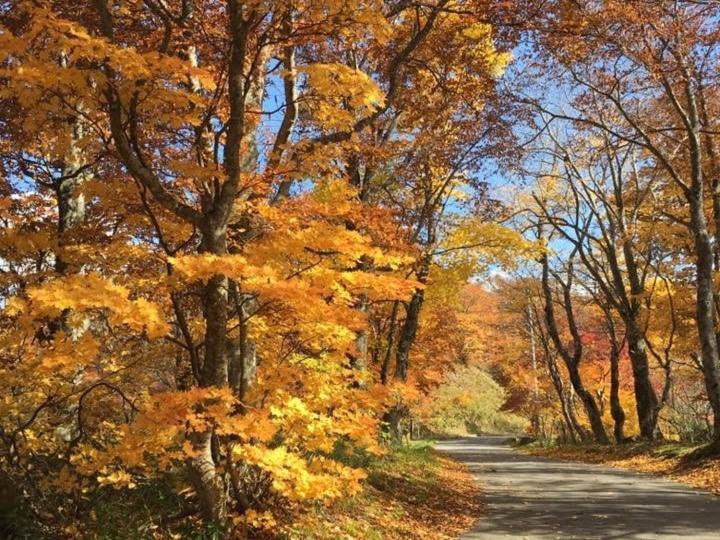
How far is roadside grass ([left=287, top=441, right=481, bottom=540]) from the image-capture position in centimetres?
701

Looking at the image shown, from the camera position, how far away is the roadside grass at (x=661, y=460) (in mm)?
11075

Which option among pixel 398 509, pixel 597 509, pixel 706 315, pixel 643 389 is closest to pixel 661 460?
pixel 706 315

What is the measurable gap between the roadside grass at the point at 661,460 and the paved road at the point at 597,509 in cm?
55

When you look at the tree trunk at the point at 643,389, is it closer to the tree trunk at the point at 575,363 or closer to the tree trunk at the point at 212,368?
the tree trunk at the point at 575,363

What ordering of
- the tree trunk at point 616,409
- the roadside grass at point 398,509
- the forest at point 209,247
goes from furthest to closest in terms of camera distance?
the tree trunk at point 616,409
the roadside grass at point 398,509
the forest at point 209,247

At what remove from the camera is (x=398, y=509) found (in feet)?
29.4

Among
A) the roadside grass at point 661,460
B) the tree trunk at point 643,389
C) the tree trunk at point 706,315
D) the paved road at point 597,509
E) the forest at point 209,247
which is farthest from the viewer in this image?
the tree trunk at point 643,389

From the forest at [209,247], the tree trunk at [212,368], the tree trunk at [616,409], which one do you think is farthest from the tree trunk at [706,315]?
the tree trunk at [212,368]

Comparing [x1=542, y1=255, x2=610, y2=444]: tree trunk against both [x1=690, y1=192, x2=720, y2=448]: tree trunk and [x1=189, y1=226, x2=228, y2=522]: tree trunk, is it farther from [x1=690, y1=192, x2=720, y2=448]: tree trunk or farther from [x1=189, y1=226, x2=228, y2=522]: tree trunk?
[x1=189, y1=226, x2=228, y2=522]: tree trunk

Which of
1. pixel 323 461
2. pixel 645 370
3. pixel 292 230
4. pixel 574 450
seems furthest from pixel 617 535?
pixel 574 450

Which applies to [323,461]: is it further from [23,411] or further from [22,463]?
[23,411]

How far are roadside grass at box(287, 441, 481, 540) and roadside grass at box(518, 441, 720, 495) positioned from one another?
4.04m

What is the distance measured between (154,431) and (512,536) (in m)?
4.83

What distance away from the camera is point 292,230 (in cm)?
632
